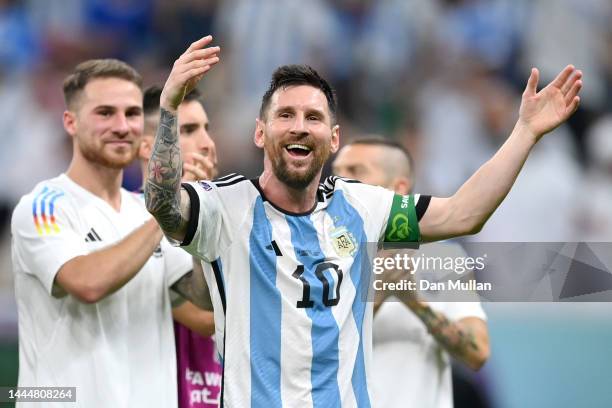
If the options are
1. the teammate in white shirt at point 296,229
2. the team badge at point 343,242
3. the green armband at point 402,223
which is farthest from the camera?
the green armband at point 402,223

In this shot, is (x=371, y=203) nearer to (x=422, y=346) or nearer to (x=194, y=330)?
(x=194, y=330)

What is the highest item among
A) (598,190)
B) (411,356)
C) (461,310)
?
(598,190)

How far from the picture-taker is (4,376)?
24.3 ft

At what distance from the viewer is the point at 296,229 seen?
4.09m

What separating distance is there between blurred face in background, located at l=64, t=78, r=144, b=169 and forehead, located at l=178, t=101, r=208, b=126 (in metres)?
0.26

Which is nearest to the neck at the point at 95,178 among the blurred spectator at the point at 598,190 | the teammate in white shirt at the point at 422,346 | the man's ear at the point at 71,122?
the man's ear at the point at 71,122

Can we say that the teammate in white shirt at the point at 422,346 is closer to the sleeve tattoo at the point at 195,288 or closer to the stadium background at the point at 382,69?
the sleeve tattoo at the point at 195,288

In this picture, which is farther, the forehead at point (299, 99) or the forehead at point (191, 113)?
the forehead at point (191, 113)

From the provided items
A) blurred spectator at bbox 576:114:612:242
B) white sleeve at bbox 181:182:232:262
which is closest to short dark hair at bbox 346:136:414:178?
white sleeve at bbox 181:182:232:262

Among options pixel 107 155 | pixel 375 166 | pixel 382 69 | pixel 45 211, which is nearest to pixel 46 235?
pixel 45 211

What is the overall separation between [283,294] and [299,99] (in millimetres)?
780

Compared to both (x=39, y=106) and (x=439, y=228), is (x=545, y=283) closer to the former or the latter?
(x=439, y=228)

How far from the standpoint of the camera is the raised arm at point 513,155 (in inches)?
159

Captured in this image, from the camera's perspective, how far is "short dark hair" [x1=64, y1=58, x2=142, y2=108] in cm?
525
